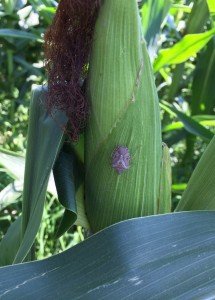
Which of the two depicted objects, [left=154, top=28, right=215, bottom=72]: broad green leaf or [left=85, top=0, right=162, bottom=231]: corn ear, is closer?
[left=85, top=0, right=162, bottom=231]: corn ear

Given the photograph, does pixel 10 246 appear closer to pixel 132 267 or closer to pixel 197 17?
pixel 132 267

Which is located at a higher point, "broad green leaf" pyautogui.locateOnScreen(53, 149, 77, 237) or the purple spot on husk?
the purple spot on husk

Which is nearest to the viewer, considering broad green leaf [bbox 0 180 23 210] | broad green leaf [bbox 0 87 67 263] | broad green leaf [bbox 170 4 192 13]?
broad green leaf [bbox 0 87 67 263]

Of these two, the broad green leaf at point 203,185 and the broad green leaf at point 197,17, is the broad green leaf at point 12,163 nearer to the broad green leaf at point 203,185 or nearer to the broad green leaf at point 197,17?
the broad green leaf at point 203,185

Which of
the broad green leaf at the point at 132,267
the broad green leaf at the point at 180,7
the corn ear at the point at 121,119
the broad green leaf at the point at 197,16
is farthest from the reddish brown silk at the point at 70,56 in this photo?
the broad green leaf at the point at 197,16

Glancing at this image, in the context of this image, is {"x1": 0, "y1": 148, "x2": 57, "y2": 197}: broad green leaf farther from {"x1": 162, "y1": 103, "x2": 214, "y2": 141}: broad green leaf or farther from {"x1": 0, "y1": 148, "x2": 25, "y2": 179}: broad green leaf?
{"x1": 162, "y1": 103, "x2": 214, "y2": 141}: broad green leaf

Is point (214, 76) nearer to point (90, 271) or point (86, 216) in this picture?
point (86, 216)

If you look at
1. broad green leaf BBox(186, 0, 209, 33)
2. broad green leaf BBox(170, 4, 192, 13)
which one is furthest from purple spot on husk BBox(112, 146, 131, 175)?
broad green leaf BBox(186, 0, 209, 33)
